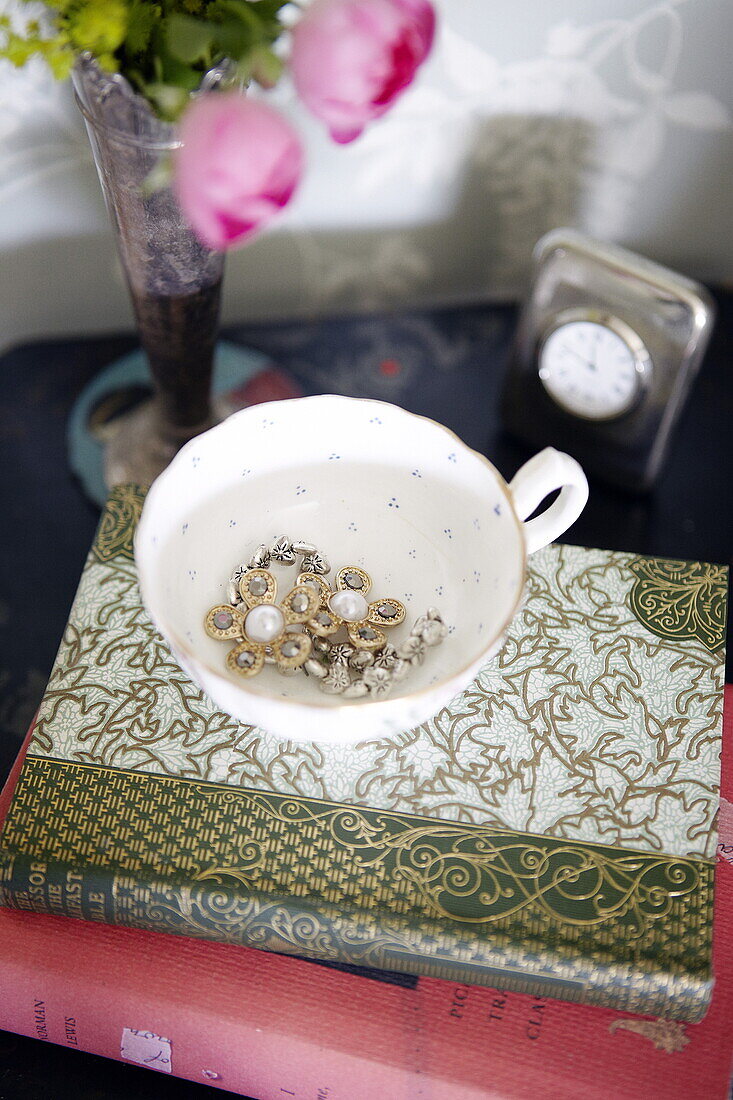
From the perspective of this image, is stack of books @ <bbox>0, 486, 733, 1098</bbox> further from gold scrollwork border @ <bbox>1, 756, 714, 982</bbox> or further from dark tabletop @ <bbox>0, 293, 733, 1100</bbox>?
dark tabletop @ <bbox>0, 293, 733, 1100</bbox>

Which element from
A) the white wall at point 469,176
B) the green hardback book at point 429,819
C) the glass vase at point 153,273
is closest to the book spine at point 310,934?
the green hardback book at point 429,819

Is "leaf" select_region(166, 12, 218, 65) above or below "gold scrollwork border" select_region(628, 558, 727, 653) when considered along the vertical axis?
above

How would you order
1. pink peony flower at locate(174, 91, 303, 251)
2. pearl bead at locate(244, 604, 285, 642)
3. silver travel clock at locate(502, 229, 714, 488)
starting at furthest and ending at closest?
silver travel clock at locate(502, 229, 714, 488) < pearl bead at locate(244, 604, 285, 642) < pink peony flower at locate(174, 91, 303, 251)

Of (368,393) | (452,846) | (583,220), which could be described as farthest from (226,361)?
(452,846)

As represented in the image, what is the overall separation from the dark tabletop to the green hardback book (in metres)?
0.12

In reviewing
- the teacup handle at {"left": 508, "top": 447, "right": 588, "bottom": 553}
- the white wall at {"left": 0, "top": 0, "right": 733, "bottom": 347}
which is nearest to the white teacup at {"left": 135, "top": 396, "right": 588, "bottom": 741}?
the teacup handle at {"left": 508, "top": 447, "right": 588, "bottom": 553}

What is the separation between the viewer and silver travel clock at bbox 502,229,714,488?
0.58 metres

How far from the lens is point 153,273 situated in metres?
0.52

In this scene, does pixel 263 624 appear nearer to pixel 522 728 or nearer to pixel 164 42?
pixel 522 728

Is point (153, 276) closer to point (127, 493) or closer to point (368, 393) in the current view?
point (127, 493)

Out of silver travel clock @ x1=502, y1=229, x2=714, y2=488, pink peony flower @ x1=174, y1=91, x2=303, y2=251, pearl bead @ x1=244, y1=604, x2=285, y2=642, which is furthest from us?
silver travel clock @ x1=502, y1=229, x2=714, y2=488

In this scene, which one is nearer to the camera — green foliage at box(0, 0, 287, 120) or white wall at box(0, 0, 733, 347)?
green foliage at box(0, 0, 287, 120)

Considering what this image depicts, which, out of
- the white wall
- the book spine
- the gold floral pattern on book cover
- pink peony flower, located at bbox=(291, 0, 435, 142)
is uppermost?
pink peony flower, located at bbox=(291, 0, 435, 142)

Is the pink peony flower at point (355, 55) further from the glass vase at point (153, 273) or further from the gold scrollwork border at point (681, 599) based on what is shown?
the gold scrollwork border at point (681, 599)
